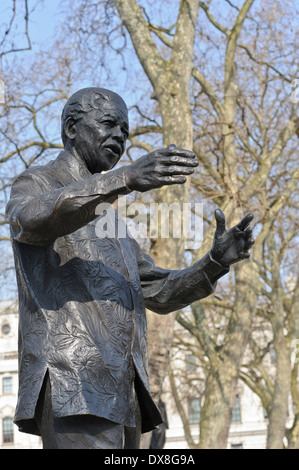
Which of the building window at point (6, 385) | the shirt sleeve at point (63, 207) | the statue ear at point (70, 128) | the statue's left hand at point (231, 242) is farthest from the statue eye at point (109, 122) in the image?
the building window at point (6, 385)

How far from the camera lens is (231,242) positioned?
3.81 m

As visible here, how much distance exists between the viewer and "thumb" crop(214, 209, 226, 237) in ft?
11.9

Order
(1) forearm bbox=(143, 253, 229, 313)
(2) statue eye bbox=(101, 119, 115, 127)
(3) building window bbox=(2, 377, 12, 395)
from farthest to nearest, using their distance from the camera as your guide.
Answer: (3) building window bbox=(2, 377, 12, 395) < (1) forearm bbox=(143, 253, 229, 313) < (2) statue eye bbox=(101, 119, 115, 127)

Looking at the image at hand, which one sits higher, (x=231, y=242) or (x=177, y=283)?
(x=231, y=242)

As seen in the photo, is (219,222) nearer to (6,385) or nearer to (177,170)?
(177,170)

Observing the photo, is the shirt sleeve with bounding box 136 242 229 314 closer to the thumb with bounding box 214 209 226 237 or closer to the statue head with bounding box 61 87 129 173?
the thumb with bounding box 214 209 226 237

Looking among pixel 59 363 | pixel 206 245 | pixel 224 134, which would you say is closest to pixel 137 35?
pixel 224 134

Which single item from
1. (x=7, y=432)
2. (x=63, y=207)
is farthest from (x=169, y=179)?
(x=7, y=432)

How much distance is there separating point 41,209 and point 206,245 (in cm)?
939

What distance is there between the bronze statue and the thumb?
0.01 metres

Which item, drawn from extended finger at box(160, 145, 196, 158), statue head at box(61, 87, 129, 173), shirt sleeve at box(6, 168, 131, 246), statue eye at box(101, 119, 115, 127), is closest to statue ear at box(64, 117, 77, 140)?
statue head at box(61, 87, 129, 173)

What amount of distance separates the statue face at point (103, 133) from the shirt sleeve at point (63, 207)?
0.52 metres

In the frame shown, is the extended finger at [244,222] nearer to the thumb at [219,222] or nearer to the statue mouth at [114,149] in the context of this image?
the thumb at [219,222]

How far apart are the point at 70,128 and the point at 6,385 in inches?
2143
